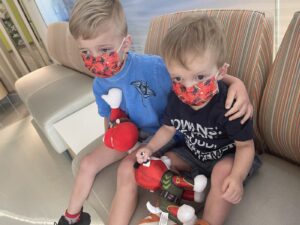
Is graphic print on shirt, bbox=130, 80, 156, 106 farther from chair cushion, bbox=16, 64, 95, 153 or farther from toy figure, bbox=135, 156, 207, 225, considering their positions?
chair cushion, bbox=16, 64, 95, 153

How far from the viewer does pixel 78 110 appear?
193 centimetres

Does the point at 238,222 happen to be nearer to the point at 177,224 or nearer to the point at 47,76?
the point at 177,224

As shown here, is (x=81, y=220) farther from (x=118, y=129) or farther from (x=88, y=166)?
(x=118, y=129)

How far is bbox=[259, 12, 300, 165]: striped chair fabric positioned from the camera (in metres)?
0.83

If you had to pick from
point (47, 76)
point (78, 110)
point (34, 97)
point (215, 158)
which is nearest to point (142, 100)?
point (215, 158)

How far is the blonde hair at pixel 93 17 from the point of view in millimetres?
927

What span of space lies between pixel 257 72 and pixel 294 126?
0.22 m

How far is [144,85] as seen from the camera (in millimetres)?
1095

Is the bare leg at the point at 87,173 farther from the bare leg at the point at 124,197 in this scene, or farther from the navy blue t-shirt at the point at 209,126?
the navy blue t-shirt at the point at 209,126

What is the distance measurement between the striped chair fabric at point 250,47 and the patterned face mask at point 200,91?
0.19m

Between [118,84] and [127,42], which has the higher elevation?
[127,42]

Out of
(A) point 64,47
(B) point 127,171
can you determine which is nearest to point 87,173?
(B) point 127,171

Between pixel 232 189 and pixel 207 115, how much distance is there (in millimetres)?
226

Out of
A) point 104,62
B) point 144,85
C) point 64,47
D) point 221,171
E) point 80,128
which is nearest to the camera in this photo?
point 221,171
